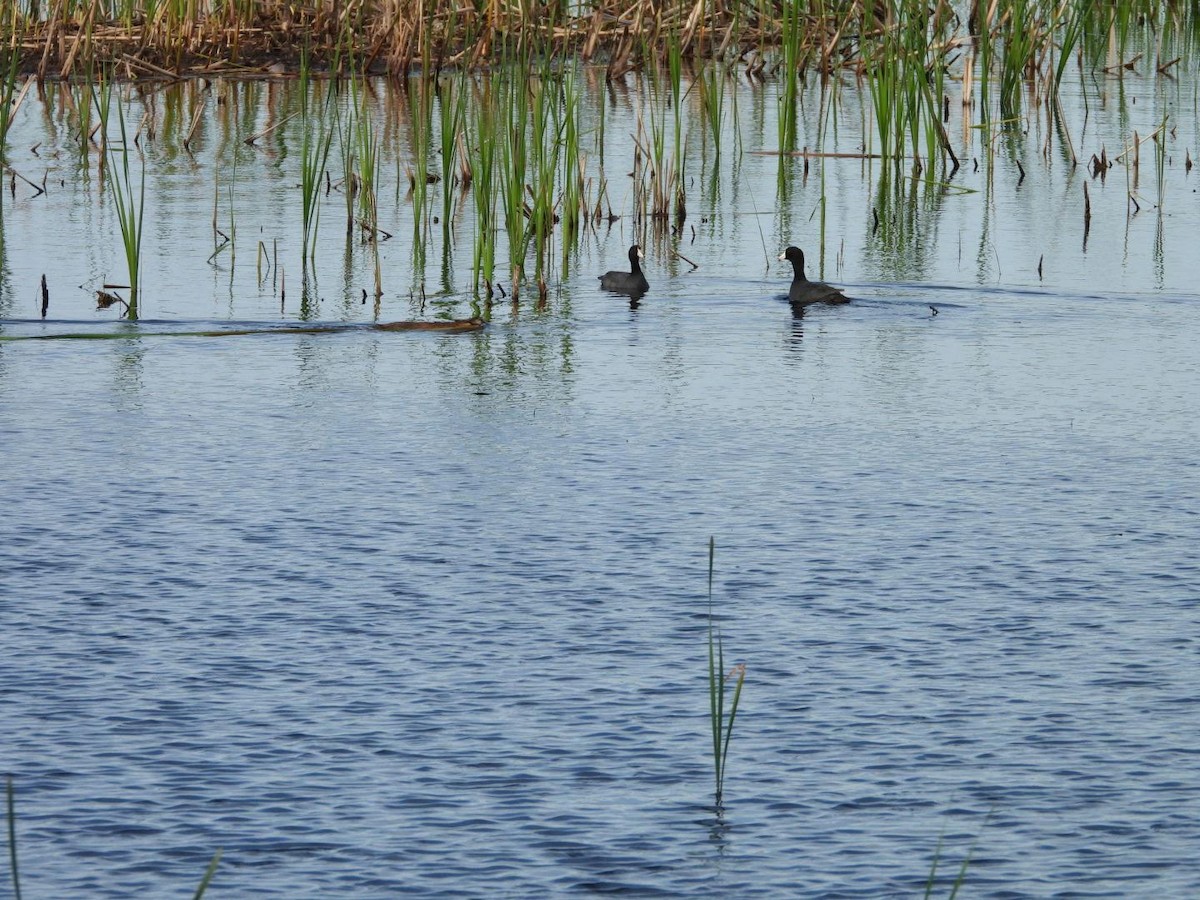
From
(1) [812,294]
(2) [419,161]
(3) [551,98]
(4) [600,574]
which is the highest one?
(3) [551,98]

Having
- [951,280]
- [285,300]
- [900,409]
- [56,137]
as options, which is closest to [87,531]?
[900,409]

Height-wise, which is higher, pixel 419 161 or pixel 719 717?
pixel 419 161

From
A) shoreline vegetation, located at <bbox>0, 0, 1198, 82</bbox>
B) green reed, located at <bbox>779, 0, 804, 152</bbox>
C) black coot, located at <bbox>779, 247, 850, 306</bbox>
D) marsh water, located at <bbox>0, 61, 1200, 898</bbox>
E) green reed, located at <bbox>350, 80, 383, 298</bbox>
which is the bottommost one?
marsh water, located at <bbox>0, 61, 1200, 898</bbox>

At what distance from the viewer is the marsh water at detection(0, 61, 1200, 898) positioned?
4.16 meters

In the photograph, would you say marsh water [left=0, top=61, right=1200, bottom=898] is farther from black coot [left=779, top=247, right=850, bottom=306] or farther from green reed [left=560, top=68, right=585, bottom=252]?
green reed [left=560, top=68, right=585, bottom=252]

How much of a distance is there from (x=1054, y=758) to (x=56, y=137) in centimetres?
1291

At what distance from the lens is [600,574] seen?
5.89 m

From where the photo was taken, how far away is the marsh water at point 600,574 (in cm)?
416

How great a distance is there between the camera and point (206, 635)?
17.5 feet

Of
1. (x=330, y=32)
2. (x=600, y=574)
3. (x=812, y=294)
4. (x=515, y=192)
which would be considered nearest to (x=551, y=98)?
(x=515, y=192)

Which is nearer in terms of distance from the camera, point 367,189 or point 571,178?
point 571,178

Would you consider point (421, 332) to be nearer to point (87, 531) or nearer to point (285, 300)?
point (285, 300)

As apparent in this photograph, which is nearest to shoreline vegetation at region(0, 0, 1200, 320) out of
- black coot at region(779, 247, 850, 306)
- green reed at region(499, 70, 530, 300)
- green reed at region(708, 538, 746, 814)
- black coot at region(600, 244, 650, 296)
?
green reed at region(499, 70, 530, 300)

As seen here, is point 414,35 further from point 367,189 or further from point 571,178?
point 571,178
